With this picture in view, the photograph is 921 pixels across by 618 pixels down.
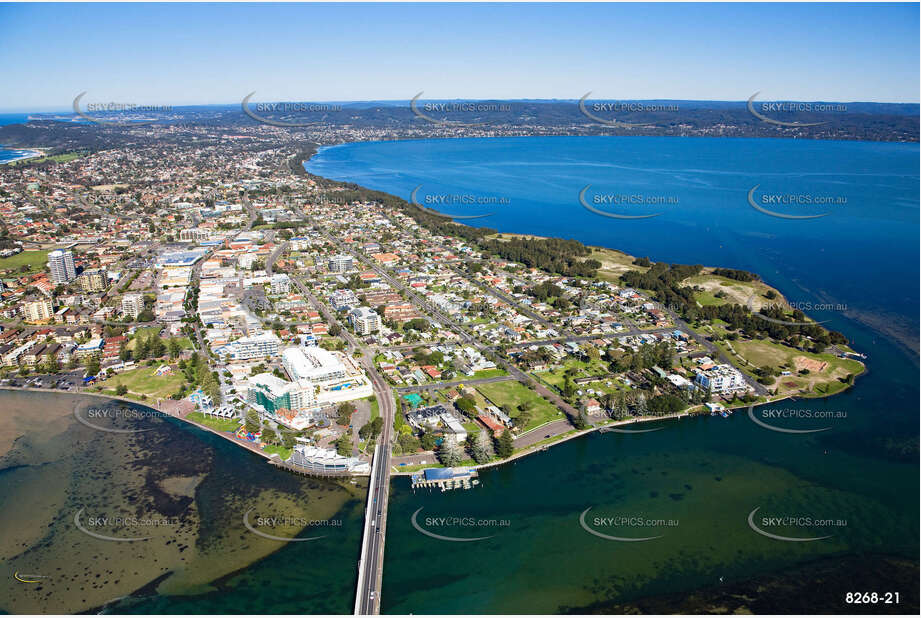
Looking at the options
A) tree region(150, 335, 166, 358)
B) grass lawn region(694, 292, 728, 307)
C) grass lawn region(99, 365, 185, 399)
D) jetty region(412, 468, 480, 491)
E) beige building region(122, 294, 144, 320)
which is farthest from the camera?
grass lawn region(694, 292, 728, 307)

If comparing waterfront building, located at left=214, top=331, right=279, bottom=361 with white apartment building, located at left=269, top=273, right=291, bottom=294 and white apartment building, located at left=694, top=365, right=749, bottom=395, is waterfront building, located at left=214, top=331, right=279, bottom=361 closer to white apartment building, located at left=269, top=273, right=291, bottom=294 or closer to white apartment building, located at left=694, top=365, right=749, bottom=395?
white apartment building, located at left=269, top=273, right=291, bottom=294

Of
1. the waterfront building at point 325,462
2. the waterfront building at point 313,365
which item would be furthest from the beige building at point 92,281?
the waterfront building at point 325,462

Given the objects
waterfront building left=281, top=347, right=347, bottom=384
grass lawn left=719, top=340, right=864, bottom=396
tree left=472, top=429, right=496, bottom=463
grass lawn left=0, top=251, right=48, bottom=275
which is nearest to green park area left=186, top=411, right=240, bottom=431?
waterfront building left=281, top=347, right=347, bottom=384

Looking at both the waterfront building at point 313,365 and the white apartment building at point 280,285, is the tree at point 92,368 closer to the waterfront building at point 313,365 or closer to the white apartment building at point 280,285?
the waterfront building at point 313,365

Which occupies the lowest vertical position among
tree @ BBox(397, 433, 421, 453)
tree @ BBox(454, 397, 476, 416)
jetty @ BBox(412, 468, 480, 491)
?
jetty @ BBox(412, 468, 480, 491)

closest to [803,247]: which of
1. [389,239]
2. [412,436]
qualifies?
[389,239]
